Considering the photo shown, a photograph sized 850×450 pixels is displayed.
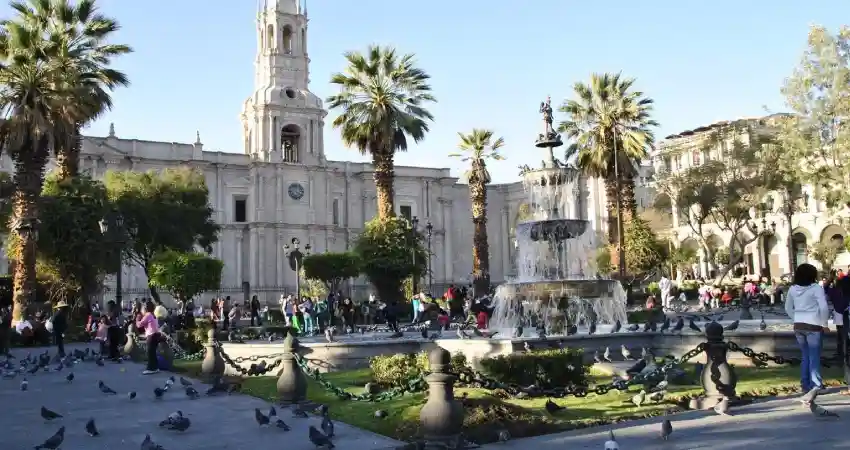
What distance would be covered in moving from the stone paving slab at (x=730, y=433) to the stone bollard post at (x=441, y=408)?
1.41 feet

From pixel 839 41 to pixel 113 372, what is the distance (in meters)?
20.7

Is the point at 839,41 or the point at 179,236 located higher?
the point at 839,41

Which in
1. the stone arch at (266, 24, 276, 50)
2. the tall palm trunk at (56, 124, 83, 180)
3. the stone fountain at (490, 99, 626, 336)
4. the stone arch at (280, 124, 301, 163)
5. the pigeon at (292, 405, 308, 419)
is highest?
the stone arch at (266, 24, 276, 50)

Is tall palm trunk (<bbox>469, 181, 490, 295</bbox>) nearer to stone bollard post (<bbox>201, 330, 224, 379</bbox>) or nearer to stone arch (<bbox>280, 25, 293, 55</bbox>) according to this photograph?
stone arch (<bbox>280, 25, 293, 55</bbox>)

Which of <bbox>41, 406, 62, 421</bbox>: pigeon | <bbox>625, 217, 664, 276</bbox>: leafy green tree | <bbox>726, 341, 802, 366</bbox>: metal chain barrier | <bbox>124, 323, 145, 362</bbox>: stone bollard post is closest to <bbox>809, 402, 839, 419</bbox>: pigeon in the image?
<bbox>726, 341, 802, 366</bbox>: metal chain barrier

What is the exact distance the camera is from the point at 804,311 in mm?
8938

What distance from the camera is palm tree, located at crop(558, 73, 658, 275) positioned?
34.8 m

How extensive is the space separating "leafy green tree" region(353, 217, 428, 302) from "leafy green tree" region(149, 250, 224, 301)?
6.47m

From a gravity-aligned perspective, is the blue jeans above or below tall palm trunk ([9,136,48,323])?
below

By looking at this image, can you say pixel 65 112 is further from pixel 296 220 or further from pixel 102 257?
pixel 296 220

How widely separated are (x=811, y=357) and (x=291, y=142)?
171 feet

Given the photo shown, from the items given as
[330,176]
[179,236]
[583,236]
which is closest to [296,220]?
[330,176]

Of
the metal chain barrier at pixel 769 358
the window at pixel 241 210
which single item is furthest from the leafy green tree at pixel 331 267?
the metal chain barrier at pixel 769 358

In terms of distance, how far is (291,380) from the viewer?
10.2 metres
